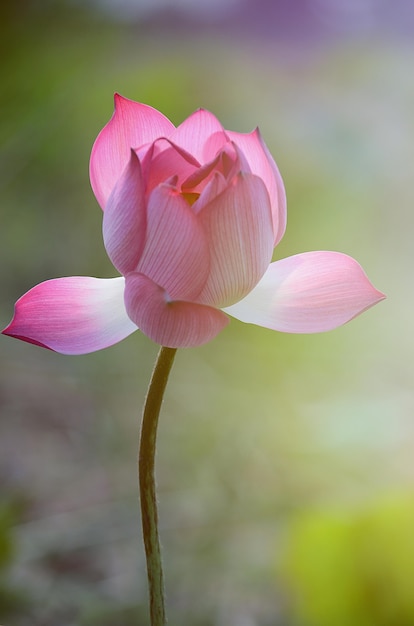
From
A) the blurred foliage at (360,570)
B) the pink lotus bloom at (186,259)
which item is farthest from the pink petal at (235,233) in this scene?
the blurred foliage at (360,570)

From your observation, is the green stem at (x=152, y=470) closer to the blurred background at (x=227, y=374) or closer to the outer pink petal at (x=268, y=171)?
the outer pink petal at (x=268, y=171)

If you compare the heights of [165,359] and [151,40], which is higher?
[151,40]

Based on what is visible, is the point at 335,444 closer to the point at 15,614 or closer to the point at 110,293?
the point at 15,614

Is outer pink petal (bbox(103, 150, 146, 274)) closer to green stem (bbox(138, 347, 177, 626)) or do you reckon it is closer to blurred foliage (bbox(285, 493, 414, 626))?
green stem (bbox(138, 347, 177, 626))

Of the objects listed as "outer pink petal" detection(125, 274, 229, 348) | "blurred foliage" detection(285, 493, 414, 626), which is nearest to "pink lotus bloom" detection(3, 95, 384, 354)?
"outer pink petal" detection(125, 274, 229, 348)

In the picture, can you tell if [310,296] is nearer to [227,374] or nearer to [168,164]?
[168,164]

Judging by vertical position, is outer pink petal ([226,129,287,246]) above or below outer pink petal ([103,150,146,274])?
above

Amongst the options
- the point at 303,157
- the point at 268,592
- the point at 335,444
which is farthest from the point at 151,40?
the point at 268,592
